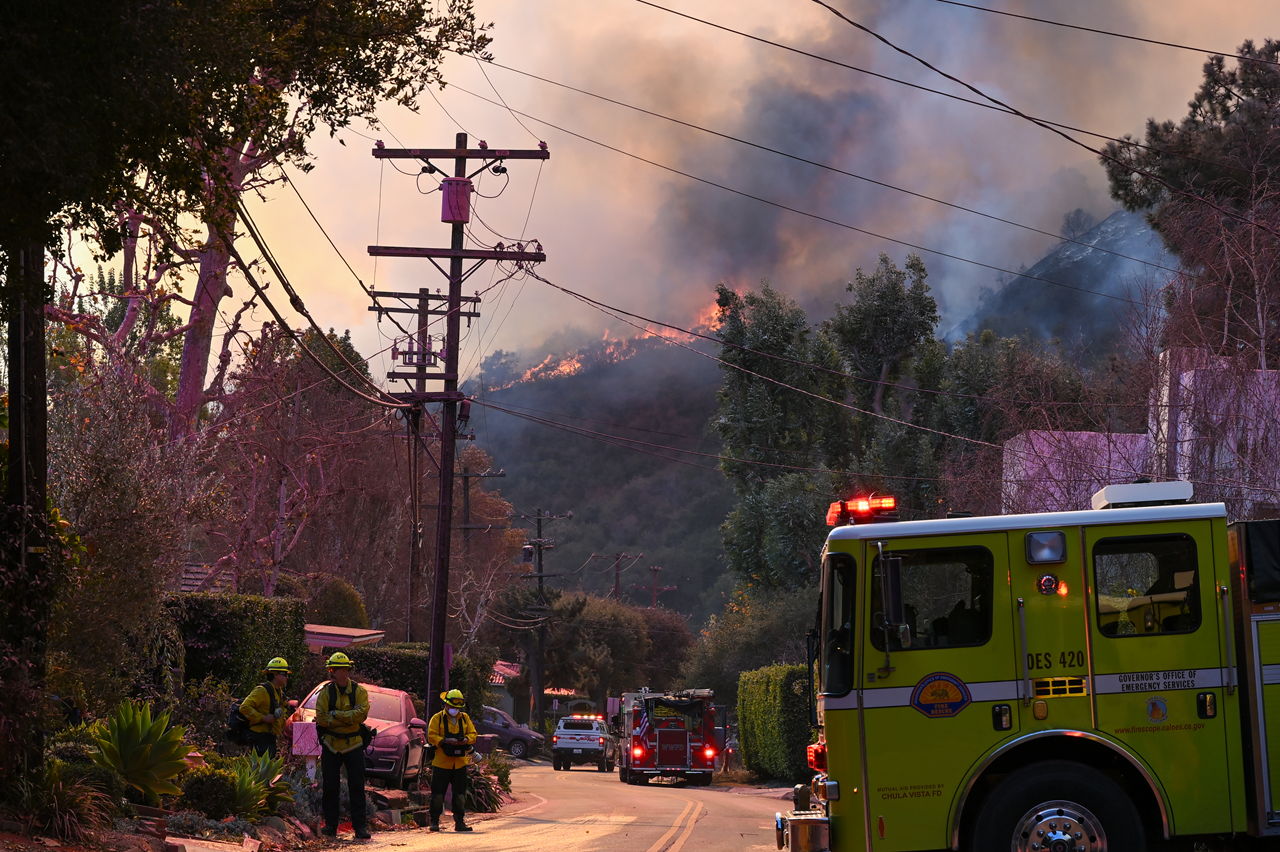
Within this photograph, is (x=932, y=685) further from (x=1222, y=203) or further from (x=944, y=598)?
(x=1222, y=203)

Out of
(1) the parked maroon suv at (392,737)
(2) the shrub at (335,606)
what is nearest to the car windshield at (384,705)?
(1) the parked maroon suv at (392,737)

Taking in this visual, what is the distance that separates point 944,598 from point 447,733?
8948 millimetres

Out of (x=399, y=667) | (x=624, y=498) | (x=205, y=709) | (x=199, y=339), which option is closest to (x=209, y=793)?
(x=205, y=709)

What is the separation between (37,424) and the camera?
404 inches

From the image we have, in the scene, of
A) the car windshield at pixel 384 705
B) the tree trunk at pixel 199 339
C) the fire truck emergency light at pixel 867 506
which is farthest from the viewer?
the tree trunk at pixel 199 339

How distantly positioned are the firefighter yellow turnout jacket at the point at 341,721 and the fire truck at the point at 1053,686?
6418mm

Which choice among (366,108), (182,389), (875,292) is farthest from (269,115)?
(875,292)

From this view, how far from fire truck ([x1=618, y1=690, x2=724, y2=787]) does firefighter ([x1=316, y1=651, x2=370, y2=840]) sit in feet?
62.3

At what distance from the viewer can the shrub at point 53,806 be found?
9266 millimetres

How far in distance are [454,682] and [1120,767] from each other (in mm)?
27042

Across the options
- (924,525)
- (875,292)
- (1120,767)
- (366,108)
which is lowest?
(1120,767)

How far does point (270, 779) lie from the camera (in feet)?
43.0

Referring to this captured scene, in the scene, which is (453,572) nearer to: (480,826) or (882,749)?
(480,826)

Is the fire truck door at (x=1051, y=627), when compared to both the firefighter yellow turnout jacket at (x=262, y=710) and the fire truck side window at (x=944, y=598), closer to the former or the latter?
the fire truck side window at (x=944, y=598)
